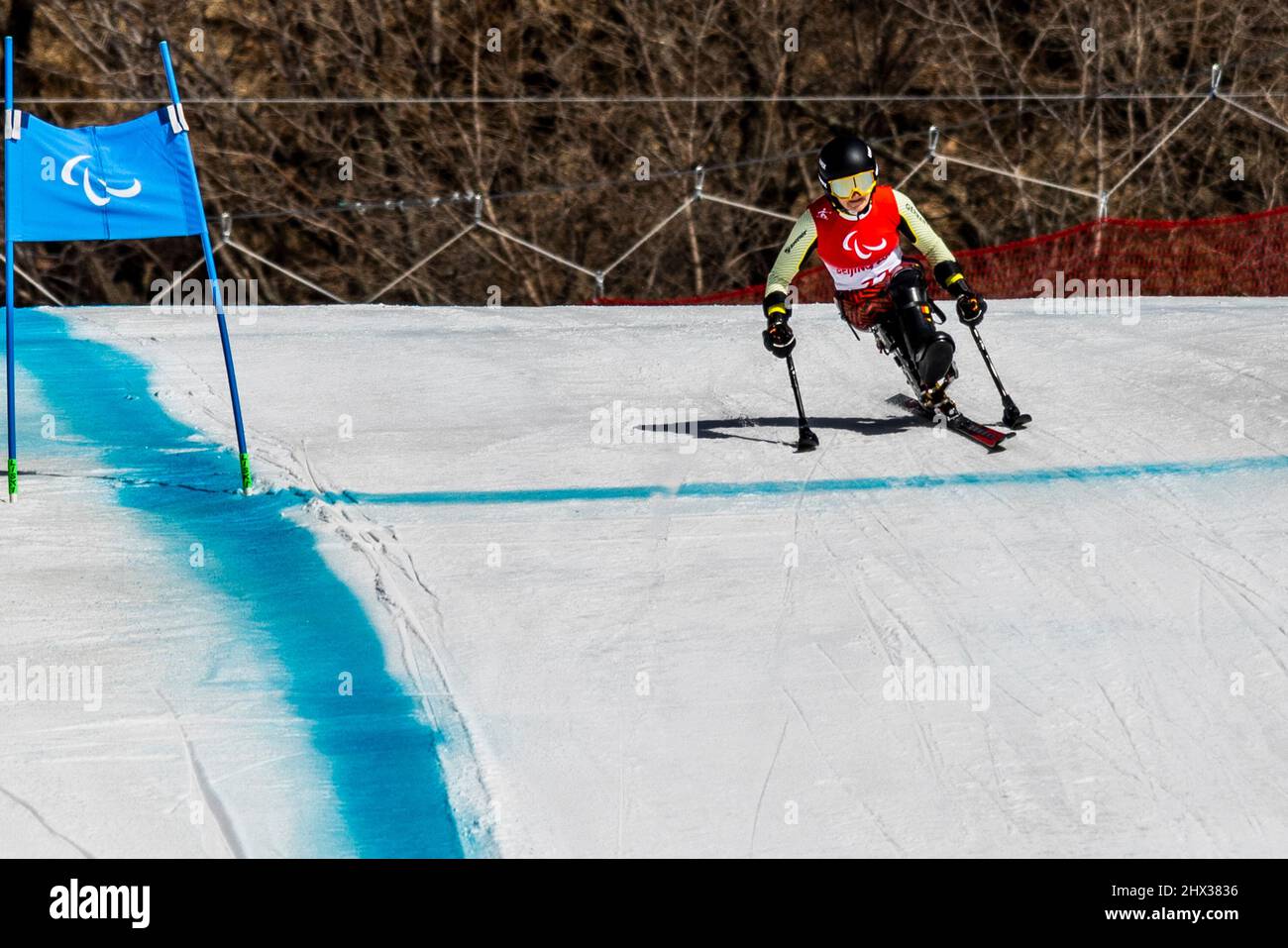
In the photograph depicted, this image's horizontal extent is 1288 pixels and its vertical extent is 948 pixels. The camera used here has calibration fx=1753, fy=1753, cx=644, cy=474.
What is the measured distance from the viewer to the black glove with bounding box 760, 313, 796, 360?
8.59 m

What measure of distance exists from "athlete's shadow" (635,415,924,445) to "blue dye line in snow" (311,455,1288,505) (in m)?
0.84

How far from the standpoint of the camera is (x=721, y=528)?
787 centimetres

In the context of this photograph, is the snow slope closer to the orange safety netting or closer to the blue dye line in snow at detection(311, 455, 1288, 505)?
the blue dye line in snow at detection(311, 455, 1288, 505)

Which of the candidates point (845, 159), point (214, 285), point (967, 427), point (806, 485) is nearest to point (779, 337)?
point (806, 485)

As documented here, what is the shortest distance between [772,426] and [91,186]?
3.79 meters

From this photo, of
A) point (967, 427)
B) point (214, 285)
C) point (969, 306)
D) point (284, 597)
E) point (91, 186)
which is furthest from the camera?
point (967, 427)

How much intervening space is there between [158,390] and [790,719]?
19.3 ft

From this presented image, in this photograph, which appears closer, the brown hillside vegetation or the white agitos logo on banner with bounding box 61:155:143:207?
the white agitos logo on banner with bounding box 61:155:143:207

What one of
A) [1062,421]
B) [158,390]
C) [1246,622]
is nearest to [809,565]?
[1246,622]

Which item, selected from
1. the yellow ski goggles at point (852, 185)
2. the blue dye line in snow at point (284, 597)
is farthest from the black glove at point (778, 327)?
the blue dye line in snow at point (284, 597)

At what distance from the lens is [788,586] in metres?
7.15

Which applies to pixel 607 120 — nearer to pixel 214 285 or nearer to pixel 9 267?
pixel 214 285

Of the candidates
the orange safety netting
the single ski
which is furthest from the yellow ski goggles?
the orange safety netting

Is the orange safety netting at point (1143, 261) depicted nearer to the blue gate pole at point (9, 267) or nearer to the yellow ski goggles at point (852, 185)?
the yellow ski goggles at point (852, 185)
